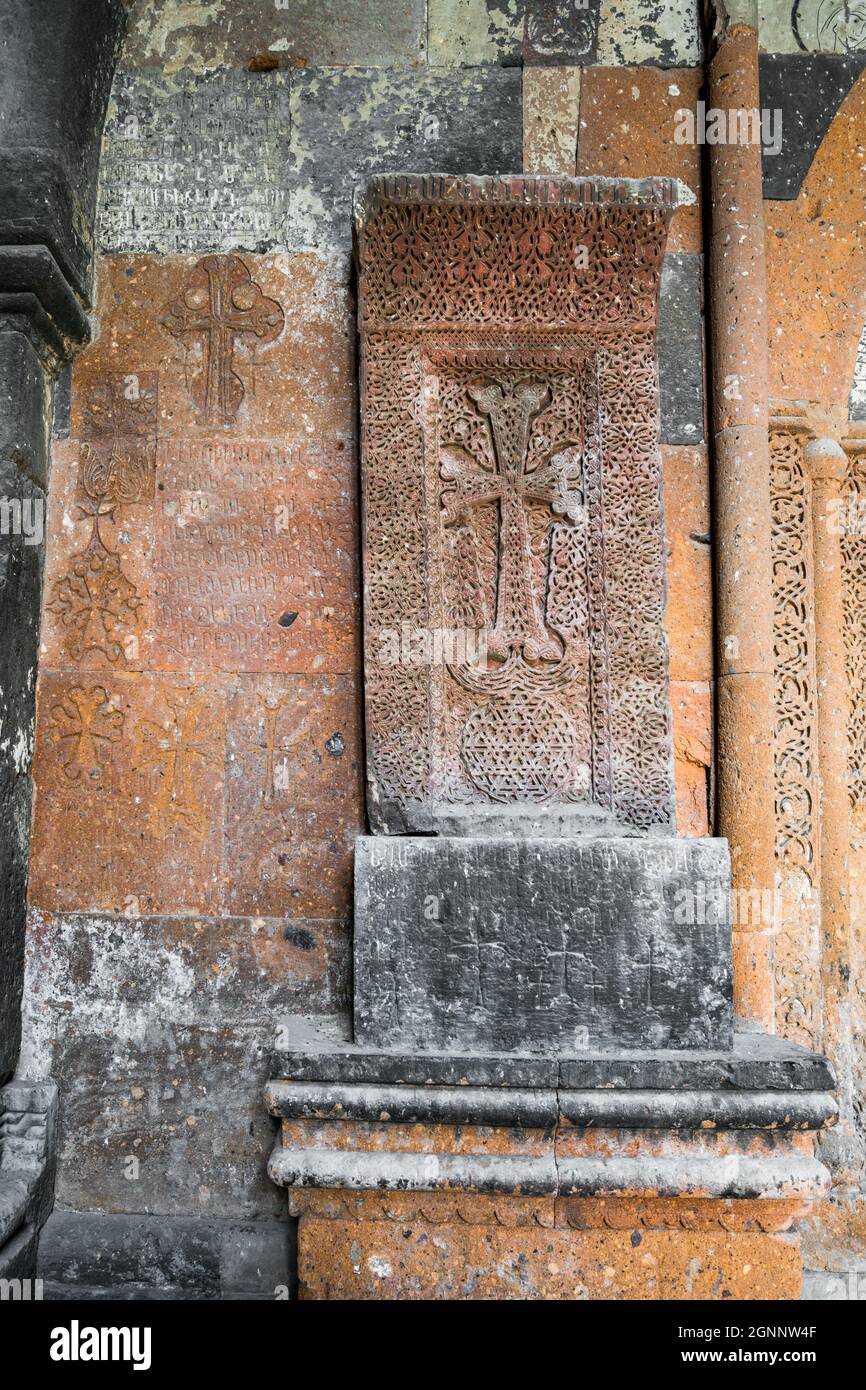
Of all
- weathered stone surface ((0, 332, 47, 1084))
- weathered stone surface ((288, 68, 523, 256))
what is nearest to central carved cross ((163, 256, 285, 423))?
weathered stone surface ((288, 68, 523, 256))

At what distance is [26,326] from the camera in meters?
2.54

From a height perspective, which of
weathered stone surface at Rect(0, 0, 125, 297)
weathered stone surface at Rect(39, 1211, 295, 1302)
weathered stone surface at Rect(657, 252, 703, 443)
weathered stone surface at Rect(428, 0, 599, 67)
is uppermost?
weathered stone surface at Rect(428, 0, 599, 67)

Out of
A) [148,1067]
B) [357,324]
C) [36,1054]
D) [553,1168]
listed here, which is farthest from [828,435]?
[36,1054]

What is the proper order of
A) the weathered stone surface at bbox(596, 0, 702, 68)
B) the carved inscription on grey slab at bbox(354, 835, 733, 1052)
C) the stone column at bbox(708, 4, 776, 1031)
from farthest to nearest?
1. the weathered stone surface at bbox(596, 0, 702, 68)
2. the stone column at bbox(708, 4, 776, 1031)
3. the carved inscription on grey slab at bbox(354, 835, 733, 1052)

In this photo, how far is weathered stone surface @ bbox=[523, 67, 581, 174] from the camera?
8.93 ft

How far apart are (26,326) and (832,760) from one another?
245cm

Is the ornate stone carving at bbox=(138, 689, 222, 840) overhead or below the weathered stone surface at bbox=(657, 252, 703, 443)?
below

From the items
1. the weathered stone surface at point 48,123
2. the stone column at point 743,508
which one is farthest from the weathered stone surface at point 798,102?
the weathered stone surface at point 48,123

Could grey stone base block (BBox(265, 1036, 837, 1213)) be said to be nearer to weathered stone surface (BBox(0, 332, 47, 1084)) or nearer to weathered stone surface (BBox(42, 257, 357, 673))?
weathered stone surface (BBox(0, 332, 47, 1084))

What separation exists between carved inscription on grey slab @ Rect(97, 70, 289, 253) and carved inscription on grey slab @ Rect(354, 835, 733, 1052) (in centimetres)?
184

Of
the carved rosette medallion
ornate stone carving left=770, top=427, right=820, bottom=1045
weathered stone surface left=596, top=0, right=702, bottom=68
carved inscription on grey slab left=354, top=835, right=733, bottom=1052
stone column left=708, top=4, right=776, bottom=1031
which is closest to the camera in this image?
carved inscription on grey slab left=354, top=835, right=733, bottom=1052

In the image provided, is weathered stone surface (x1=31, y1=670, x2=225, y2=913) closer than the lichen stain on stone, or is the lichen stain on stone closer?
weathered stone surface (x1=31, y1=670, x2=225, y2=913)

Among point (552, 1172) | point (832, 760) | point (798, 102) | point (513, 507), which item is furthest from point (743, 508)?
point (552, 1172)

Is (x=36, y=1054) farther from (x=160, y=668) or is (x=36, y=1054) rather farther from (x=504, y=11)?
(x=504, y=11)
